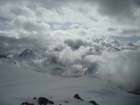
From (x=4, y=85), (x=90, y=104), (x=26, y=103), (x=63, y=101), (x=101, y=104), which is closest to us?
(x=26, y=103)

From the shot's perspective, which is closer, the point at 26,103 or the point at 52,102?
the point at 26,103

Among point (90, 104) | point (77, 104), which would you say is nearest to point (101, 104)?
point (90, 104)

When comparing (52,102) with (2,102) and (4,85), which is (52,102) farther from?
(4,85)

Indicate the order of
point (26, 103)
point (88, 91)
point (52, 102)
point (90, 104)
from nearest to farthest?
point (26, 103) → point (52, 102) → point (90, 104) → point (88, 91)

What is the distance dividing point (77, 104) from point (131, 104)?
85.7 ft

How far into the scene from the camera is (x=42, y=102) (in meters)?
31.6

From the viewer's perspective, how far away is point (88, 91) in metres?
52.0

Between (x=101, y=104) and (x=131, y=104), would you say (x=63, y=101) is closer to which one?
(x=101, y=104)

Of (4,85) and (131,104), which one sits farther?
(131,104)

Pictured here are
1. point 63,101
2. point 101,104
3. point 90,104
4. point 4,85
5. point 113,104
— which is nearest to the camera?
point 63,101

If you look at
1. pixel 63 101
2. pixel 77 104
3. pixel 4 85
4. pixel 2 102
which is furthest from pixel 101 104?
pixel 4 85

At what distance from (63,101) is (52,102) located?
153 inches

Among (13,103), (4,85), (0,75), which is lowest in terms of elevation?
(13,103)

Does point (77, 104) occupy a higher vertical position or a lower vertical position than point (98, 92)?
lower
